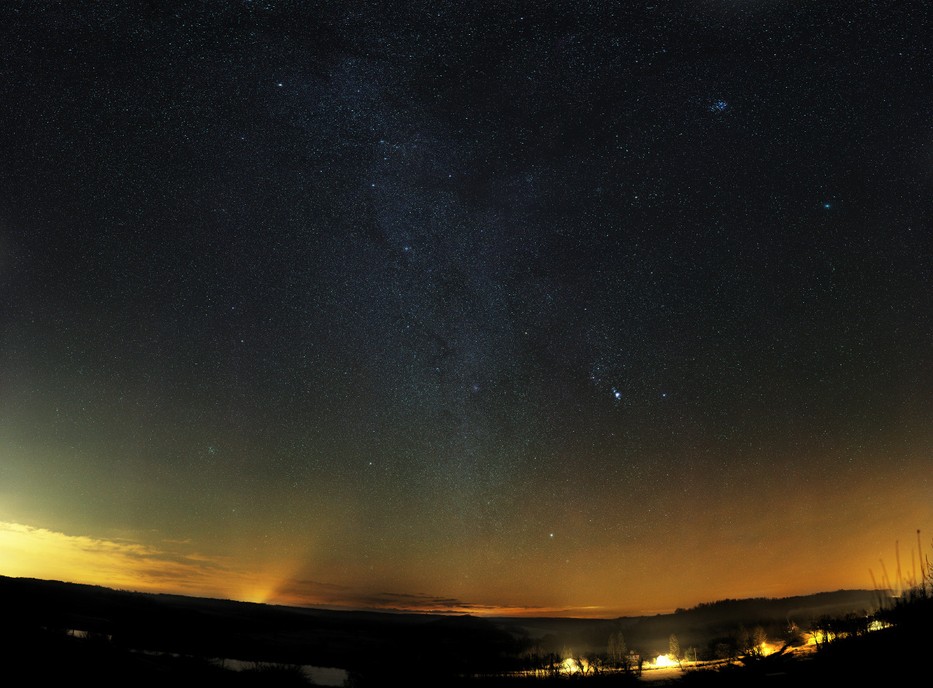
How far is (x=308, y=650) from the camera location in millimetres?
34812

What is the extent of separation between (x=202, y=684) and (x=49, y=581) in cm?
4733

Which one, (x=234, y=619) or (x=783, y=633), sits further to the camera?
(x=234, y=619)

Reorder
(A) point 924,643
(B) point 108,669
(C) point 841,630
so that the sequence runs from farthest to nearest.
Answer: (C) point 841,630
(B) point 108,669
(A) point 924,643

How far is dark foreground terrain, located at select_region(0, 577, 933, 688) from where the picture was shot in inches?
498

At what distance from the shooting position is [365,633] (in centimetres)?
4775

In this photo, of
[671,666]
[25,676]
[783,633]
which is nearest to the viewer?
[25,676]

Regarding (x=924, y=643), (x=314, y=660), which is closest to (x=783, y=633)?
(x=314, y=660)

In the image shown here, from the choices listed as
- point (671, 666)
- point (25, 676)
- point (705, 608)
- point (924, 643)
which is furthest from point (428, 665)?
point (705, 608)

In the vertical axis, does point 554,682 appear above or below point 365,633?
above

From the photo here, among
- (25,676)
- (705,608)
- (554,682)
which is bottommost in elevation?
(705,608)

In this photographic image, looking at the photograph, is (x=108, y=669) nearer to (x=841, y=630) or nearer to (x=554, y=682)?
(x=554, y=682)

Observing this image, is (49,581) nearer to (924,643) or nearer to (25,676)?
(25,676)

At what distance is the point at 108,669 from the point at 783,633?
136 ft

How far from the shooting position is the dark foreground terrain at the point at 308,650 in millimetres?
12648
